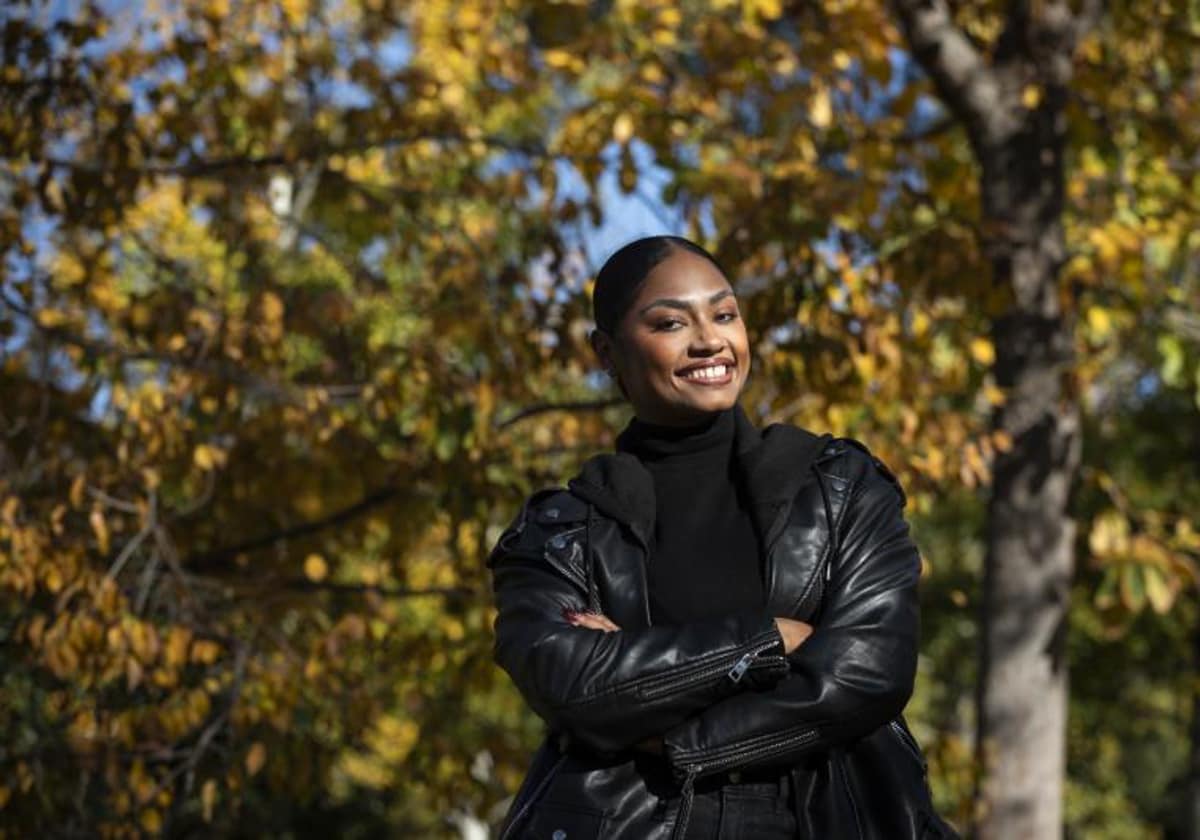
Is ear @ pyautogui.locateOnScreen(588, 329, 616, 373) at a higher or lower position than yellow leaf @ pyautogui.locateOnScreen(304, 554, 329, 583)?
higher

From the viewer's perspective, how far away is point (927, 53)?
25.7 ft

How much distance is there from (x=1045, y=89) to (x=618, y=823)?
19.3 feet

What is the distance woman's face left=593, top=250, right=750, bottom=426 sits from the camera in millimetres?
3018

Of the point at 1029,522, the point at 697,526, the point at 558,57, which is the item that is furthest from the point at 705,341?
the point at 558,57

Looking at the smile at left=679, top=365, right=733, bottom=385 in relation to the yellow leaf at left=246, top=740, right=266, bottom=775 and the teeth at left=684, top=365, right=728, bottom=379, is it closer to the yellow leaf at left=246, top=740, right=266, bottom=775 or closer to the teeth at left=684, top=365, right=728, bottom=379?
the teeth at left=684, top=365, right=728, bottom=379

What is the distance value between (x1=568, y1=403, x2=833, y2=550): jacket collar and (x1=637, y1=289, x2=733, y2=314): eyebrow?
20 centimetres

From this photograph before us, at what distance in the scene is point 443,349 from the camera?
7.53m

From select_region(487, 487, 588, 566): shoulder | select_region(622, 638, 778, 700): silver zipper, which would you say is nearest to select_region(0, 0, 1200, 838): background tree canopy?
select_region(487, 487, 588, 566): shoulder

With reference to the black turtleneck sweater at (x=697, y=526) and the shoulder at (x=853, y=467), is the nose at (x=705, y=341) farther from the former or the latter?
the shoulder at (x=853, y=467)

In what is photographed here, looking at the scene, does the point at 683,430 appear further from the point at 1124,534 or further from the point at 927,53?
the point at 927,53

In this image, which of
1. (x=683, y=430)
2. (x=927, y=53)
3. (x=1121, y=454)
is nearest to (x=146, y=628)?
(x=683, y=430)

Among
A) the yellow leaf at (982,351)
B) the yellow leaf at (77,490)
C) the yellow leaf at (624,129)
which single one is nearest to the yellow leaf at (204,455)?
the yellow leaf at (77,490)

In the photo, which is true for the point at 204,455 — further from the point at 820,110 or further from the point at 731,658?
the point at 731,658

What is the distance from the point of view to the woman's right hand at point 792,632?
2.78 metres
